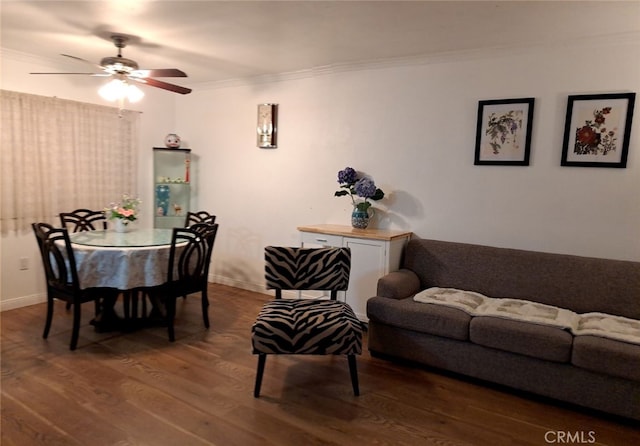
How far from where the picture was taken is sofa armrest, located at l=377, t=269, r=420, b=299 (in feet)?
9.86

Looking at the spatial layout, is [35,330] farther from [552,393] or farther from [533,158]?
[533,158]

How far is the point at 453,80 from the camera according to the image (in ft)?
11.3

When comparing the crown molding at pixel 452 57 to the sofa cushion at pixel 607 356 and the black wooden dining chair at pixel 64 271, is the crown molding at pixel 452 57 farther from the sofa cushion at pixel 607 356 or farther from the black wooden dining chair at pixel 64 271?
the black wooden dining chair at pixel 64 271

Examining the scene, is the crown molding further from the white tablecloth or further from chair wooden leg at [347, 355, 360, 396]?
chair wooden leg at [347, 355, 360, 396]

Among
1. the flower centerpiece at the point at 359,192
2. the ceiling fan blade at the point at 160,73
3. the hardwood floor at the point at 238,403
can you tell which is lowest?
the hardwood floor at the point at 238,403

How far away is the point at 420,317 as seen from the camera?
2.76m

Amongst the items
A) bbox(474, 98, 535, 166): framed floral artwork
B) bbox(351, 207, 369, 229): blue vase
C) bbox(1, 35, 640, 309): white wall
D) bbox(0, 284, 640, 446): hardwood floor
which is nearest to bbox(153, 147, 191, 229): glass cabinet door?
bbox(1, 35, 640, 309): white wall

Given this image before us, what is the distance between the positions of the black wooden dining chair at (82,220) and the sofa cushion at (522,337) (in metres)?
3.59

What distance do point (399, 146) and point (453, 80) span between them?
0.71 m

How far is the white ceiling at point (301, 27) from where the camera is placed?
2.53 metres

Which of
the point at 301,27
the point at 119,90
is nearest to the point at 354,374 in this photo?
Answer: the point at 301,27

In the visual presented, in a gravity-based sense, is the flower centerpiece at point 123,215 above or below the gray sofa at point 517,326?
above

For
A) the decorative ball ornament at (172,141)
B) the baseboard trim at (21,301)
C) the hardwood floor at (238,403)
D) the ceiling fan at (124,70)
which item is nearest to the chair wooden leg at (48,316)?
the hardwood floor at (238,403)

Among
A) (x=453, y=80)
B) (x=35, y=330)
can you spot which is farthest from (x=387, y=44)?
(x=35, y=330)
